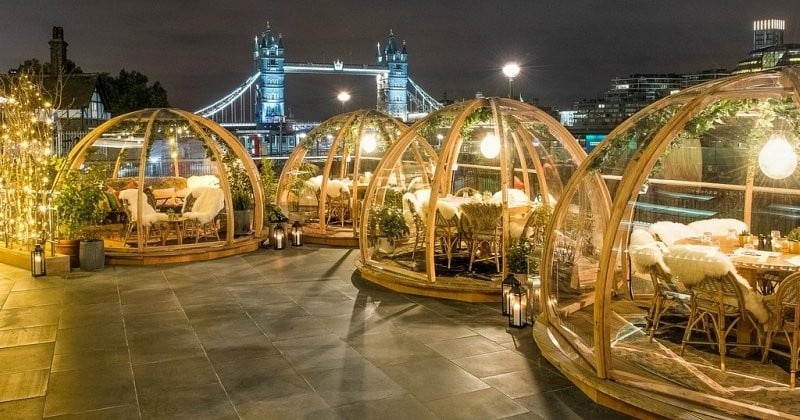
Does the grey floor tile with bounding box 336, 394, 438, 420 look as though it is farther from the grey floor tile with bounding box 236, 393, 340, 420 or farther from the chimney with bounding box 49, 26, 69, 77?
the chimney with bounding box 49, 26, 69, 77

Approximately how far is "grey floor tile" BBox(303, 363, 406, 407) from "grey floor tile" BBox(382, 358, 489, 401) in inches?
4.0

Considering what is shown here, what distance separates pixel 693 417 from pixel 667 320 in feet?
7.88

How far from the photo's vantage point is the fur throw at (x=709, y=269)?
5.04m

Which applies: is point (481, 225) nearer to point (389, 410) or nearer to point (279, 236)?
point (279, 236)

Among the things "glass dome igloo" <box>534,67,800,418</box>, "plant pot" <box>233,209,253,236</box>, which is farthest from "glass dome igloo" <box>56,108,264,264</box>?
"glass dome igloo" <box>534,67,800,418</box>

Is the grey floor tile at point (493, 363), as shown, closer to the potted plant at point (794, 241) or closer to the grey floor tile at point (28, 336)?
the potted plant at point (794, 241)

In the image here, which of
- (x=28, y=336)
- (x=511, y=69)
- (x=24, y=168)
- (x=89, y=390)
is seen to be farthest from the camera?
(x=511, y=69)

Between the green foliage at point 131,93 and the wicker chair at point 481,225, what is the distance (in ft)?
119

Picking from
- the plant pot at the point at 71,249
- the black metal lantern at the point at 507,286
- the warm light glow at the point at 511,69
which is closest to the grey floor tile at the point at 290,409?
the black metal lantern at the point at 507,286

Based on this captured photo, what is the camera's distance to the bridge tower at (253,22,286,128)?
4210 inches

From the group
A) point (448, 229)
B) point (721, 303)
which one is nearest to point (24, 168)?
point (448, 229)

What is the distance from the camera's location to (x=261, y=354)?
5.79m

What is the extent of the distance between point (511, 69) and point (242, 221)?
16.1ft

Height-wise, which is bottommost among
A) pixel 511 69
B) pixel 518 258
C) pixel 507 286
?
pixel 507 286
